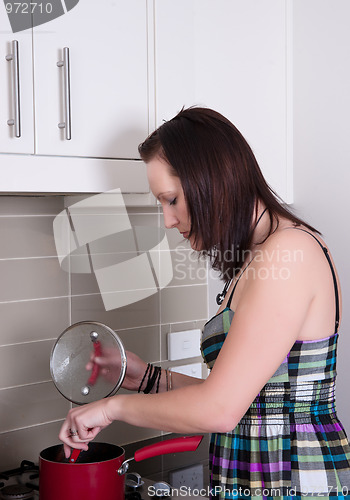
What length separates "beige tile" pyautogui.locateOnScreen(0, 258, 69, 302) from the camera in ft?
5.14

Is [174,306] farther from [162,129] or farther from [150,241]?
[162,129]

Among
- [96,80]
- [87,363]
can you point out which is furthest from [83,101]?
[87,363]

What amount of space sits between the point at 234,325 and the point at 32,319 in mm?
717

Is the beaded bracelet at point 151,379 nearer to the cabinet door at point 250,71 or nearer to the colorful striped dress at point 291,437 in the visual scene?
the colorful striped dress at point 291,437

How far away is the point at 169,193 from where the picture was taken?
47.3 inches

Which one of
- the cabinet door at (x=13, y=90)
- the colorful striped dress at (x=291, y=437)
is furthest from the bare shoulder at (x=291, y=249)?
the cabinet door at (x=13, y=90)

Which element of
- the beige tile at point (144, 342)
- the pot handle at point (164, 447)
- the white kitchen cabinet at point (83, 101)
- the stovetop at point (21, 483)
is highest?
the white kitchen cabinet at point (83, 101)

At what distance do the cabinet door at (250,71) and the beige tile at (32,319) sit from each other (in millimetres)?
621

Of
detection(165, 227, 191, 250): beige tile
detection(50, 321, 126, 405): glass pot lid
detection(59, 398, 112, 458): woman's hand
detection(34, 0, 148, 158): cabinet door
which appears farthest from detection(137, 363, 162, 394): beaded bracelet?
detection(165, 227, 191, 250): beige tile

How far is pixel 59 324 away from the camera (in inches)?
65.6

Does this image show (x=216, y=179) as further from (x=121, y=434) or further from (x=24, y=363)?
(x=121, y=434)

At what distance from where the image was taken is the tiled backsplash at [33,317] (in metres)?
1.57

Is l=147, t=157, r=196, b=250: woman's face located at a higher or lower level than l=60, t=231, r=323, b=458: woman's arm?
higher

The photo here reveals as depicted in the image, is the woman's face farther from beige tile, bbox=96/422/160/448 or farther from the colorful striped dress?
beige tile, bbox=96/422/160/448
